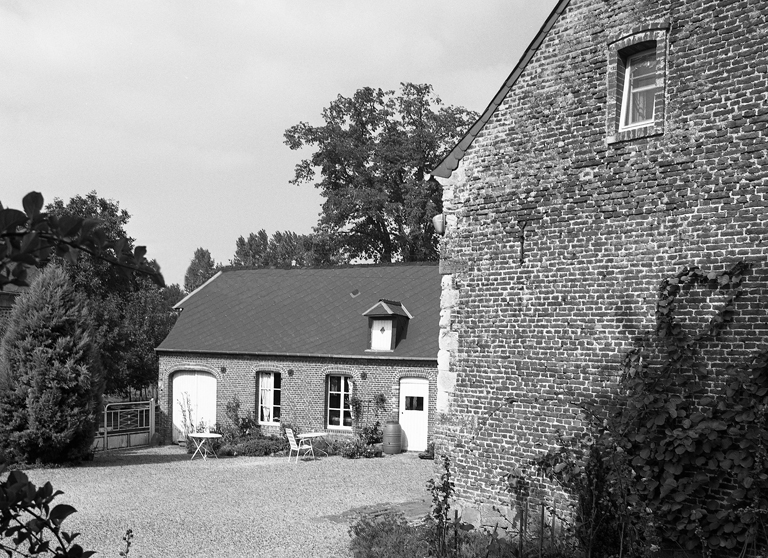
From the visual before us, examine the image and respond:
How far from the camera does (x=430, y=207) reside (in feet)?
113

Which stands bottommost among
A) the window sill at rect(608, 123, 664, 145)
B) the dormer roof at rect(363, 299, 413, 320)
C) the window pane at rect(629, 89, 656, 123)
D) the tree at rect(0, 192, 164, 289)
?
the dormer roof at rect(363, 299, 413, 320)

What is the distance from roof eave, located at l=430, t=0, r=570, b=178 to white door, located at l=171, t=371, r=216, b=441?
15.8m

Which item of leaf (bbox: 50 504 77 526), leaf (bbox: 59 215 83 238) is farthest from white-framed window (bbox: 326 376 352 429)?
leaf (bbox: 59 215 83 238)

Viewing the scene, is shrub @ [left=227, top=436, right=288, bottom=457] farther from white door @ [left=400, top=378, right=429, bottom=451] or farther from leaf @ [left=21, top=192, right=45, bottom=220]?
leaf @ [left=21, top=192, right=45, bottom=220]

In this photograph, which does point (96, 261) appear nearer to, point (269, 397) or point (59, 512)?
point (269, 397)

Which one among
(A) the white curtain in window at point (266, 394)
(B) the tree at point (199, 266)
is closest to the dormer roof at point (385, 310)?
(A) the white curtain in window at point (266, 394)

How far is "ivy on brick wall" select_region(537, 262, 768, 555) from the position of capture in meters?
7.70

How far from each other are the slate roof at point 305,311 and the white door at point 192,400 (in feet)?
3.36

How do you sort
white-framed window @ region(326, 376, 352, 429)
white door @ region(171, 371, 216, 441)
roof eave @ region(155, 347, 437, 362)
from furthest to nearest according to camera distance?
white door @ region(171, 371, 216, 441), white-framed window @ region(326, 376, 352, 429), roof eave @ region(155, 347, 437, 362)

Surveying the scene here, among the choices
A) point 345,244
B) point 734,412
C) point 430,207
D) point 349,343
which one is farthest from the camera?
point 345,244

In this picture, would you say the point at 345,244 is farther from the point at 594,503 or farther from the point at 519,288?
the point at 594,503

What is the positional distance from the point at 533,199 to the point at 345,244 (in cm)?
2747

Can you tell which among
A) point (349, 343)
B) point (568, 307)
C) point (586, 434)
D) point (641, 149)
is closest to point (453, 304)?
point (568, 307)

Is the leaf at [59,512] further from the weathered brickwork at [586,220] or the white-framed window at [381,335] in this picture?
the white-framed window at [381,335]
